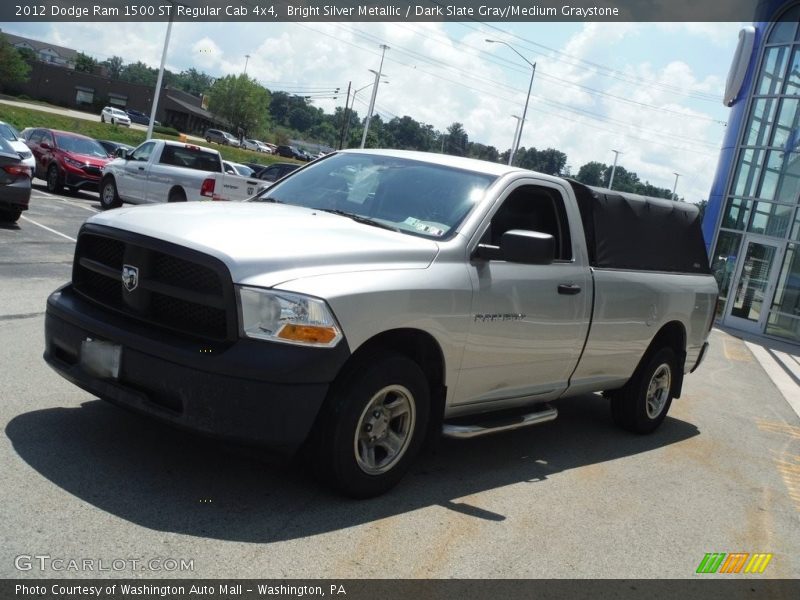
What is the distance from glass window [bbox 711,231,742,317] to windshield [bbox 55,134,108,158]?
61.3ft

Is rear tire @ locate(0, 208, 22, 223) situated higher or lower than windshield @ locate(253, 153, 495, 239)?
lower

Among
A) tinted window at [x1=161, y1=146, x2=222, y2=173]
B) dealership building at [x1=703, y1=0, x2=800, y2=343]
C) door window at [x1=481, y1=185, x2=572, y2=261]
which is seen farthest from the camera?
dealership building at [x1=703, y1=0, x2=800, y2=343]

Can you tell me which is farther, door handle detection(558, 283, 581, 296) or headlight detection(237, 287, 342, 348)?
door handle detection(558, 283, 581, 296)

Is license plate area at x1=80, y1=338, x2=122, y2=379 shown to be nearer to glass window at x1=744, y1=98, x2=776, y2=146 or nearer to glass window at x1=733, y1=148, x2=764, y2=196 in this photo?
glass window at x1=733, y1=148, x2=764, y2=196

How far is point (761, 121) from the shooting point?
26359mm

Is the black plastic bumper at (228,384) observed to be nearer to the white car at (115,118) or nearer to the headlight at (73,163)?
the headlight at (73,163)

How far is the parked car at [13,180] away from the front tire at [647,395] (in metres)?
9.72

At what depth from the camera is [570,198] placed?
632 cm

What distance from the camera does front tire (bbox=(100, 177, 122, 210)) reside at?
19.9m

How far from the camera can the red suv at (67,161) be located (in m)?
22.0

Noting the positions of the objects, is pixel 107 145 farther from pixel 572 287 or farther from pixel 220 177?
pixel 572 287

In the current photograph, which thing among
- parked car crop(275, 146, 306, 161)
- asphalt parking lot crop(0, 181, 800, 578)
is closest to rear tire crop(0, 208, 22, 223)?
asphalt parking lot crop(0, 181, 800, 578)

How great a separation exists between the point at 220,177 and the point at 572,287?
1162 centimetres

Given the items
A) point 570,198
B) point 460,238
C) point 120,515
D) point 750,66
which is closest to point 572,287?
point 570,198
